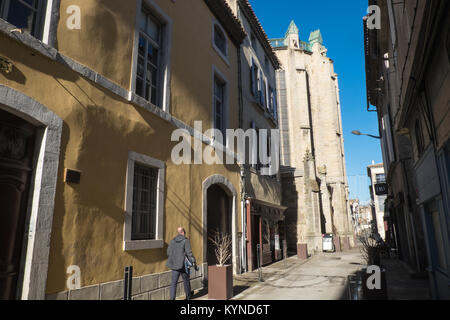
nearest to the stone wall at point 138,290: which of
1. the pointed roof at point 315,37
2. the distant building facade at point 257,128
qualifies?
the distant building facade at point 257,128

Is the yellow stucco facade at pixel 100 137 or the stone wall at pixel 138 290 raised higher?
the yellow stucco facade at pixel 100 137

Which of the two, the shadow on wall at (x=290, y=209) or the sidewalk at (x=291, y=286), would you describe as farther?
the shadow on wall at (x=290, y=209)

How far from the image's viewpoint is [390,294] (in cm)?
809

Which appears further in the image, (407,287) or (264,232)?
(264,232)

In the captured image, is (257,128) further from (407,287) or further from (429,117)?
(429,117)

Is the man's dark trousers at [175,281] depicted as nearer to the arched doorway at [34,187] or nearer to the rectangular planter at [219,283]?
the rectangular planter at [219,283]

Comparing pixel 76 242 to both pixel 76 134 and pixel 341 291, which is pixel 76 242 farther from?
pixel 341 291

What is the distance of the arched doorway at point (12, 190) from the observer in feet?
14.4

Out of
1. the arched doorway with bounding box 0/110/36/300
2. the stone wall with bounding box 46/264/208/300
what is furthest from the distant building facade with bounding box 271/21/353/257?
the arched doorway with bounding box 0/110/36/300

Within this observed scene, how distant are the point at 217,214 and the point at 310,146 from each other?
67.7 ft

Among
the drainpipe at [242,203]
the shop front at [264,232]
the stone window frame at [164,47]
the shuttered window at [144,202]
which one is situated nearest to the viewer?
the shuttered window at [144,202]

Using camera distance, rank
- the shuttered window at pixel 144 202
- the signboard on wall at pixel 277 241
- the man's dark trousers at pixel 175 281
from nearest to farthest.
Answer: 1. the man's dark trousers at pixel 175 281
2. the shuttered window at pixel 144 202
3. the signboard on wall at pixel 277 241

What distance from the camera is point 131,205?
6637 millimetres

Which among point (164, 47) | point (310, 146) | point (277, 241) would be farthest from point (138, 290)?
point (310, 146)
